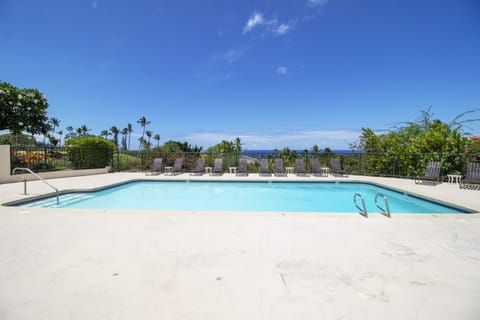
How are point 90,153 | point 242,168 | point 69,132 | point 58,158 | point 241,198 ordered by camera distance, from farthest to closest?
1. point 69,132
2. point 90,153
3. point 242,168
4. point 58,158
5. point 241,198

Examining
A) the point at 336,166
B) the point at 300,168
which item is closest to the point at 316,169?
the point at 300,168

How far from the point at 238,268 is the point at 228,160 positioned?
1013 cm

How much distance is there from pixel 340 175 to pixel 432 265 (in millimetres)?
8929

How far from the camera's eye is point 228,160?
484 inches

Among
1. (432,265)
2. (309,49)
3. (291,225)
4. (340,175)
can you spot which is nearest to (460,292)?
(432,265)

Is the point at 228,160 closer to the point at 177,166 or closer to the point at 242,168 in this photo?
the point at 242,168

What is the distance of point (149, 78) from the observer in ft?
59.3

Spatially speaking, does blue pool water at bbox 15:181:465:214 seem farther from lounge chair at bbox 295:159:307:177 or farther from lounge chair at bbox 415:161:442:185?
lounge chair at bbox 415:161:442:185

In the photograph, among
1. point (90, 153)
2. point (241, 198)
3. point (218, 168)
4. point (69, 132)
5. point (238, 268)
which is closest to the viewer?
point (238, 268)

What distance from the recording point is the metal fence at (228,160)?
29.1ft

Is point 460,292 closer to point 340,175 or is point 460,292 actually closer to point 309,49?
point 340,175

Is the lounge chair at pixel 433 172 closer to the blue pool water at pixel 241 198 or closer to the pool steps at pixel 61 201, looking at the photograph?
the blue pool water at pixel 241 198

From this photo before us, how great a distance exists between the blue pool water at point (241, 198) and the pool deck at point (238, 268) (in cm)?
226

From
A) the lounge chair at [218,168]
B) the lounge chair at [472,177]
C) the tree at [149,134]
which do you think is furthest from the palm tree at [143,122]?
the lounge chair at [472,177]
